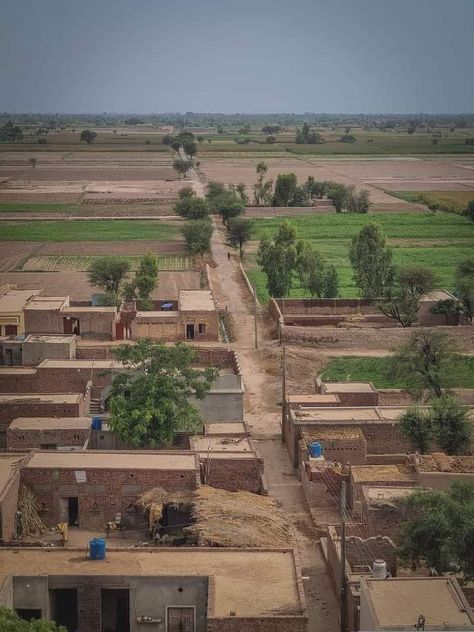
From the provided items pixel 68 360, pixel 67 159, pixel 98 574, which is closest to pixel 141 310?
pixel 68 360

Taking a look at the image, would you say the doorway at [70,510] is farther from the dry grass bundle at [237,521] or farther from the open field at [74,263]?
the open field at [74,263]

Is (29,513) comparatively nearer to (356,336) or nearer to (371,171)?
(356,336)

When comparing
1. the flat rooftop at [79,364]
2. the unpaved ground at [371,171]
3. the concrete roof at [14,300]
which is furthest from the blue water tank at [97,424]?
the unpaved ground at [371,171]

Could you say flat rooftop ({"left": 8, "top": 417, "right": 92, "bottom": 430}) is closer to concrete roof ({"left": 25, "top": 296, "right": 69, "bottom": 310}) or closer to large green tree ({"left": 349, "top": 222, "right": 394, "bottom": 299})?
concrete roof ({"left": 25, "top": 296, "right": 69, "bottom": 310})

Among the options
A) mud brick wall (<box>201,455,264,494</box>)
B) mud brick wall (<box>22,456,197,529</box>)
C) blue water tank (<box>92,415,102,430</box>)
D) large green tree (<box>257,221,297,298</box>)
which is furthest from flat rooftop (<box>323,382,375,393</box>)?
large green tree (<box>257,221,297,298</box>)

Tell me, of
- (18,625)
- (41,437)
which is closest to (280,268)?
(41,437)
